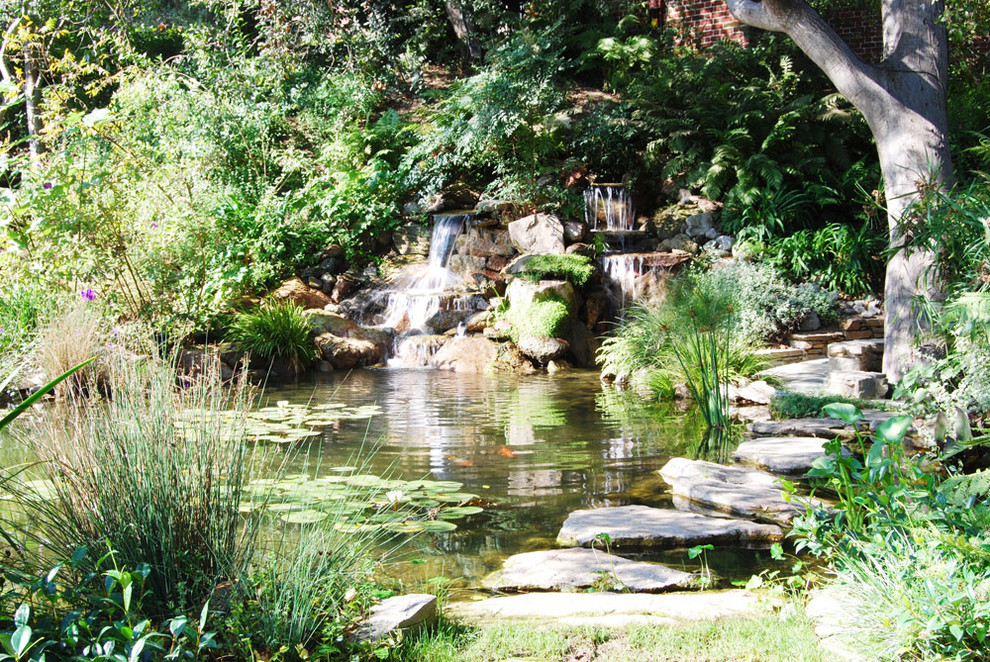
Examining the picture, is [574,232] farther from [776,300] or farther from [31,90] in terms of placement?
[31,90]

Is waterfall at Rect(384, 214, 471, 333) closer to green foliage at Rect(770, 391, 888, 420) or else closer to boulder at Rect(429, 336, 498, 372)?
boulder at Rect(429, 336, 498, 372)

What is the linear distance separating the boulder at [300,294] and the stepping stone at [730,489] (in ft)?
23.6

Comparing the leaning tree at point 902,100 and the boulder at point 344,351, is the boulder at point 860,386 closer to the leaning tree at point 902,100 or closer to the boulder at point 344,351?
the leaning tree at point 902,100

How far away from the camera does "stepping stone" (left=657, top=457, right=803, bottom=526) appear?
4.07m

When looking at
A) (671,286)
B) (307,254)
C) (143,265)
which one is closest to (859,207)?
(671,286)

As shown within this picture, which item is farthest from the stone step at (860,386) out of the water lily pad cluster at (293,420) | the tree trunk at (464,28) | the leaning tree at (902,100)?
the tree trunk at (464,28)

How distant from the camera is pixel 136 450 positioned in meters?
2.37

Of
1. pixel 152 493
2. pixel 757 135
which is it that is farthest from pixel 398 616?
pixel 757 135

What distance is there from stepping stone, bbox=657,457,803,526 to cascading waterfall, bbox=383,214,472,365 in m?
6.11

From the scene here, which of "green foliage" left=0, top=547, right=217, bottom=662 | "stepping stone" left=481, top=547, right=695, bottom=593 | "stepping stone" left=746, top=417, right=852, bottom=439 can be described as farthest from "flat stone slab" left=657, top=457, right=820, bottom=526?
"green foliage" left=0, top=547, right=217, bottom=662

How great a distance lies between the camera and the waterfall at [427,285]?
1121cm

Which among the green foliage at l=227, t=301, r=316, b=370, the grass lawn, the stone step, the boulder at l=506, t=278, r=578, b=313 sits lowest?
the grass lawn

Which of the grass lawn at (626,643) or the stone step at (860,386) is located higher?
the stone step at (860,386)

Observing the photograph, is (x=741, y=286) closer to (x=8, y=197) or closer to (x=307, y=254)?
(x=307, y=254)
